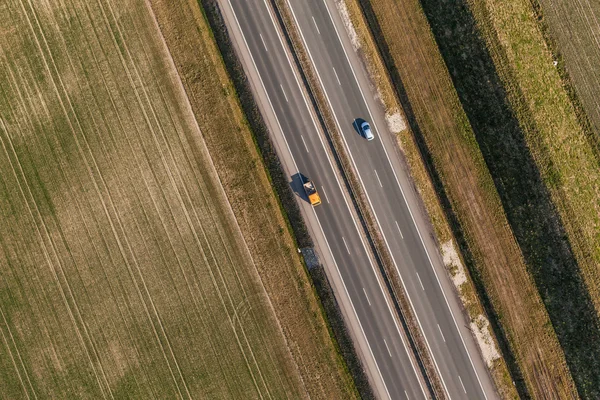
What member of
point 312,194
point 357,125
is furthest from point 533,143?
point 312,194

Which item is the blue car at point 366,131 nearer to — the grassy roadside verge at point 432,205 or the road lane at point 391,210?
the road lane at point 391,210

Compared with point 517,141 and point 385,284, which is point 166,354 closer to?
point 385,284

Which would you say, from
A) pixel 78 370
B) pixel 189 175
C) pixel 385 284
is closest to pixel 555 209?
pixel 385 284

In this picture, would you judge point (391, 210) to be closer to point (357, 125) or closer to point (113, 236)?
point (357, 125)

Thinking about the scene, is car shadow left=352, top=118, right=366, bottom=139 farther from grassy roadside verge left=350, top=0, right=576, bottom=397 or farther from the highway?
grassy roadside verge left=350, top=0, right=576, bottom=397

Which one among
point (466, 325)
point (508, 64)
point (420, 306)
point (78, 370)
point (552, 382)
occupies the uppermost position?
point (508, 64)

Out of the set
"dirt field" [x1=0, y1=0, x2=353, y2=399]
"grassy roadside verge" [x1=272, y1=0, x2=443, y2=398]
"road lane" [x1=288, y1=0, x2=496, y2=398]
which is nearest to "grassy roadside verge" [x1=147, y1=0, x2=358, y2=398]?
"dirt field" [x1=0, y1=0, x2=353, y2=399]
